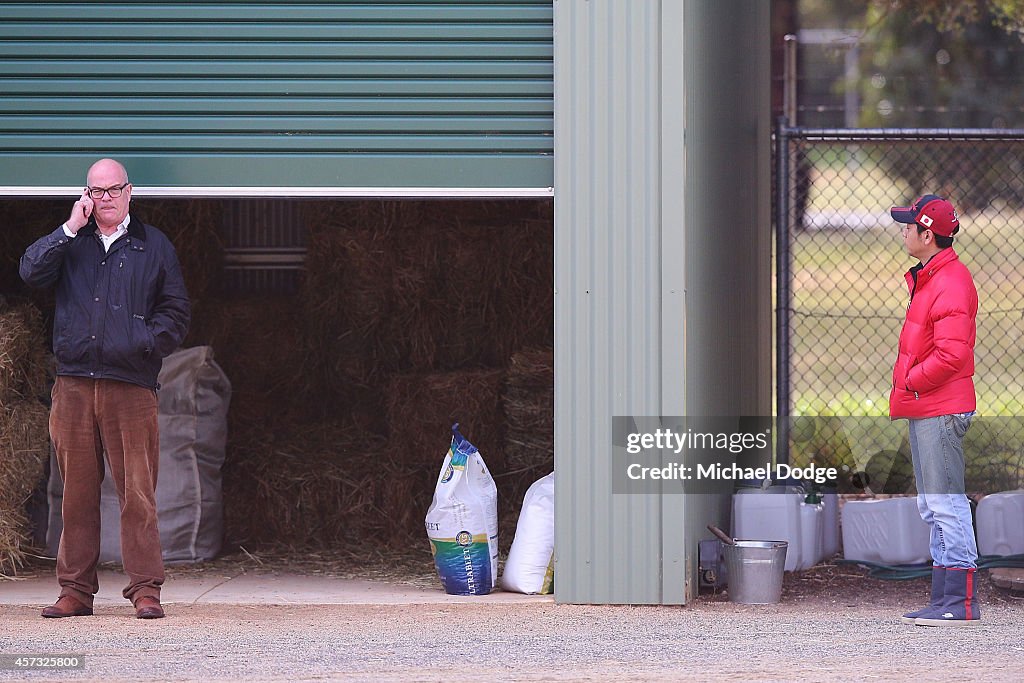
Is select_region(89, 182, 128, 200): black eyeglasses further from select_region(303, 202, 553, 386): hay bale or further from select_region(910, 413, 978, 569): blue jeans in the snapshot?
select_region(910, 413, 978, 569): blue jeans

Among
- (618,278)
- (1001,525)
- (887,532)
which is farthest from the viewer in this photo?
(887,532)

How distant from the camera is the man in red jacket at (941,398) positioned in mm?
5359

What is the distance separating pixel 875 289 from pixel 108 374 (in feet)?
44.4

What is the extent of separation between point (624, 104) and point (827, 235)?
13.5 meters

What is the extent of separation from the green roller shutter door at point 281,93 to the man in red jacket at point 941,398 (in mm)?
1544

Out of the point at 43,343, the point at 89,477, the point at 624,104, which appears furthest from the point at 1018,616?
the point at 43,343

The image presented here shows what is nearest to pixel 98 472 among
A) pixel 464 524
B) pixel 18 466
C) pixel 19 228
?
pixel 18 466

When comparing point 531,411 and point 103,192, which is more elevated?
point 103,192

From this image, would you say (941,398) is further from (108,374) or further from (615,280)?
(108,374)

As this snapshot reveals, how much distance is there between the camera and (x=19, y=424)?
265 inches

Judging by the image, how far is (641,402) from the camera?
5684 millimetres

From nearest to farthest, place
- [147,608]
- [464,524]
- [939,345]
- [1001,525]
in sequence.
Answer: [939,345] < [147,608] < [464,524] < [1001,525]

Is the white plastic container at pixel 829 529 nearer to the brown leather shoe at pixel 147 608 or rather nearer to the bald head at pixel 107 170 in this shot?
the brown leather shoe at pixel 147 608

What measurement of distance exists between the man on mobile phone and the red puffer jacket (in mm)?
2831
